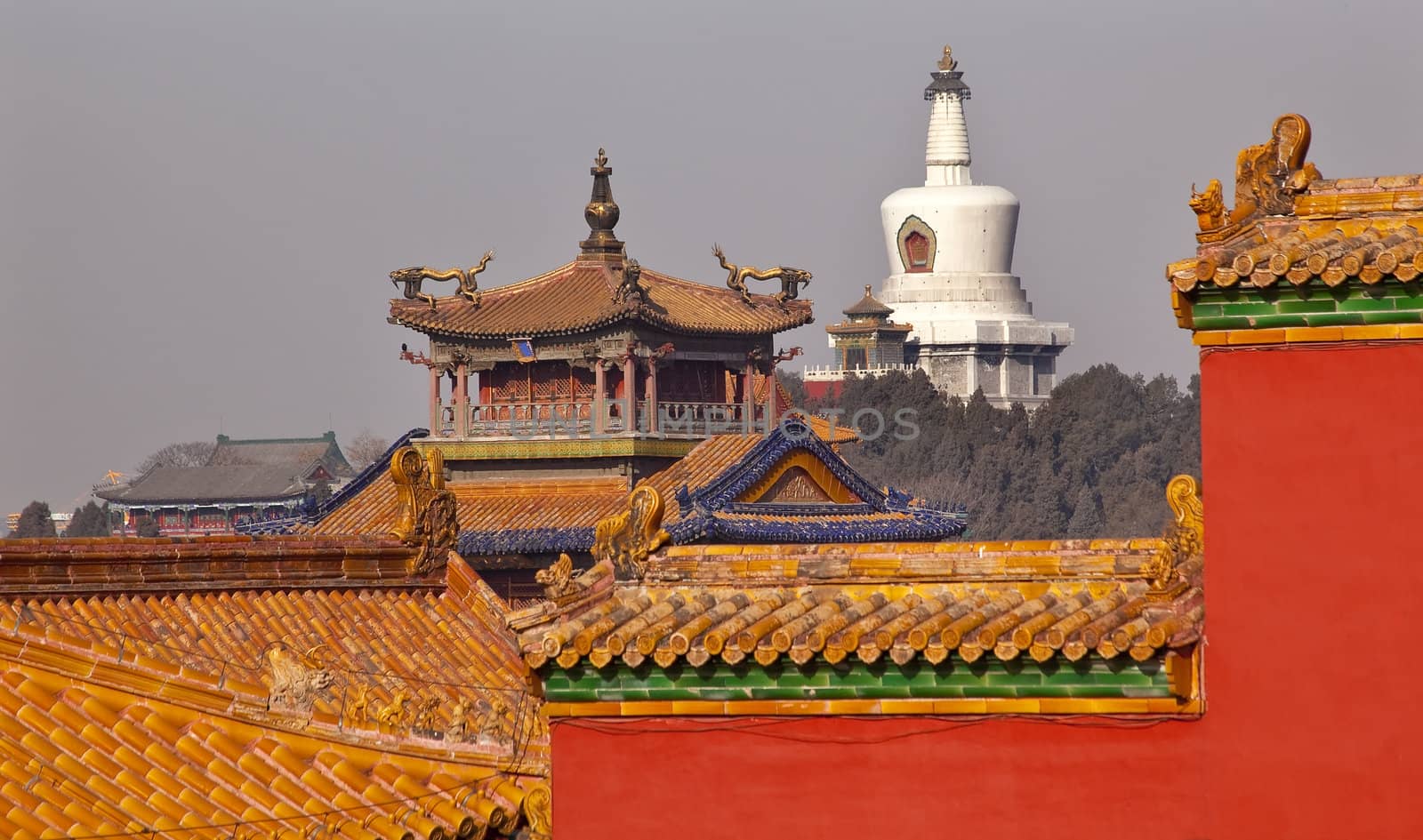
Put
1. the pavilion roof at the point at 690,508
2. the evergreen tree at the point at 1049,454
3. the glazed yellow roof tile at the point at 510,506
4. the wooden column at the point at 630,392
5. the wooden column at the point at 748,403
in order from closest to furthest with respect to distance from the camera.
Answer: the pavilion roof at the point at 690,508, the glazed yellow roof tile at the point at 510,506, the wooden column at the point at 630,392, the wooden column at the point at 748,403, the evergreen tree at the point at 1049,454

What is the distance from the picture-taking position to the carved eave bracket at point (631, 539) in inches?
394

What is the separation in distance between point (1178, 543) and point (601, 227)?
89.3 ft

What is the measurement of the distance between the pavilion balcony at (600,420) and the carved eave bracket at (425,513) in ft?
51.9

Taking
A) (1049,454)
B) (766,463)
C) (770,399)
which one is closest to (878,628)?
(766,463)

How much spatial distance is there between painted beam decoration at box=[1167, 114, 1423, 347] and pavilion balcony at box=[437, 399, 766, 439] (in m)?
23.8

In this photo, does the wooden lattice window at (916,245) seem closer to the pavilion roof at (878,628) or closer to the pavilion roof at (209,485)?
the pavilion roof at (209,485)

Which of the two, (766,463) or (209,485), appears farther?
(209,485)


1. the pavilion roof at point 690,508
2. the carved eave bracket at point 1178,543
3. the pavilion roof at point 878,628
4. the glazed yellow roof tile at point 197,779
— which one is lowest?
the glazed yellow roof tile at point 197,779

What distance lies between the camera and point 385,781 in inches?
463

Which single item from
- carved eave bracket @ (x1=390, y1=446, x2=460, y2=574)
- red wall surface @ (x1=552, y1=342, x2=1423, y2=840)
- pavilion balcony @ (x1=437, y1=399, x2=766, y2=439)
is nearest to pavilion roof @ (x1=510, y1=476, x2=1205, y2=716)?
red wall surface @ (x1=552, y1=342, x2=1423, y2=840)

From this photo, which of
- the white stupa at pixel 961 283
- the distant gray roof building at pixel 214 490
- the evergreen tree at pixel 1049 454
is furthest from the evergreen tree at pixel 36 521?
the white stupa at pixel 961 283

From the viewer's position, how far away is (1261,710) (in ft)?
29.1

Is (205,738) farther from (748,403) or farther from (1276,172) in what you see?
(748,403)

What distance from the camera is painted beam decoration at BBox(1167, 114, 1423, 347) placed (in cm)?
880
